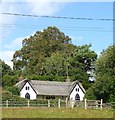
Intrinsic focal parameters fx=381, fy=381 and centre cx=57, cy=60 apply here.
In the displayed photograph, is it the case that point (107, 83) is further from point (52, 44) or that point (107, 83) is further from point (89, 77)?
point (52, 44)

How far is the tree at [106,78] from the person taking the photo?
1432 inches

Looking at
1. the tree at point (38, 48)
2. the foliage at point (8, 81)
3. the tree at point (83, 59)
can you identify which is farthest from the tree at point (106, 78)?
the tree at point (38, 48)

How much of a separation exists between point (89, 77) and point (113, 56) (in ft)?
87.7

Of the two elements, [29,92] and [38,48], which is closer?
[29,92]

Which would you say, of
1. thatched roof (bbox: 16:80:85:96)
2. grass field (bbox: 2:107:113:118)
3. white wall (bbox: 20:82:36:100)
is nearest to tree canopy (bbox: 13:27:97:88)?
thatched roof (bbox: 16:80:85:96)

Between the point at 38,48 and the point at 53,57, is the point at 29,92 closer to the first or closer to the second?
the point at 53,57

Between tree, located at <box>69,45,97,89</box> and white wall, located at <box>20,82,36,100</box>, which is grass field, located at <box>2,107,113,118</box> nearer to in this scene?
white wall, located at <box>20,82,36,100</box>

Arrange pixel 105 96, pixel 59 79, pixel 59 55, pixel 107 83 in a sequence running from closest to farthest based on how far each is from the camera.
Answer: pixel 107 83 < pixel 105 96 < pixel 59 79 < pixel 59 55

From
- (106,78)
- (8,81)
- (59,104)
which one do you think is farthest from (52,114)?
(8,81)

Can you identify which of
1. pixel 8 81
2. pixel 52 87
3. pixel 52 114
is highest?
pixel 8 81

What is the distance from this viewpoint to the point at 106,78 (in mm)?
36344

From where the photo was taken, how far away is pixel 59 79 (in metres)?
61.7

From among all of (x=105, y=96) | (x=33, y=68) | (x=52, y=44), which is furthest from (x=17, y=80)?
(x=105, y=96)

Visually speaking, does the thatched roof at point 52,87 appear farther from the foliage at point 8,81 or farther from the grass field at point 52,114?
the grass field at point 52,114
